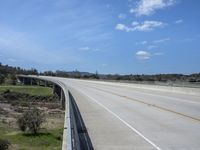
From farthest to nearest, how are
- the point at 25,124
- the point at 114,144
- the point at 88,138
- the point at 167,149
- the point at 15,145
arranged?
the point at 25,124, the point at 15,145, the point at 88,138, the point at 114,144, the point at 167,149

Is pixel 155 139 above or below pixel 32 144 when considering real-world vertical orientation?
above

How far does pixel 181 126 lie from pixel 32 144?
939 centimetres

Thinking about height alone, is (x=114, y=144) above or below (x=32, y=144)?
above

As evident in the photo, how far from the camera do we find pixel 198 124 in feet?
56.9

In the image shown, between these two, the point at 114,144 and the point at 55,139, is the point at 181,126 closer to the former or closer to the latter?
the point at 114,144

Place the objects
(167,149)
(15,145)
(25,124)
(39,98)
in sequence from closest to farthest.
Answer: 1. (167,149)
2. (15,145)
3. (25,124)
4. (39,98)

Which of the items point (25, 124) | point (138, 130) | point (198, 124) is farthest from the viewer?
point (25, 124)

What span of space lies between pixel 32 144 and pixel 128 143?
11.0 meters

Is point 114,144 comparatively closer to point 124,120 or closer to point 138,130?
point 138,130

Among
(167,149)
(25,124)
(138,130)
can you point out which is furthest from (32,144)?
(167,149)

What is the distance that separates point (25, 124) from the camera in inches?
1107

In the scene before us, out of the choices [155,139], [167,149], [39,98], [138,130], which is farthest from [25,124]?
[39,98]

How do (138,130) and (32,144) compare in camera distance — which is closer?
(138,130)

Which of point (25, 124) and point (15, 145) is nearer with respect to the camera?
point (15, 145)
